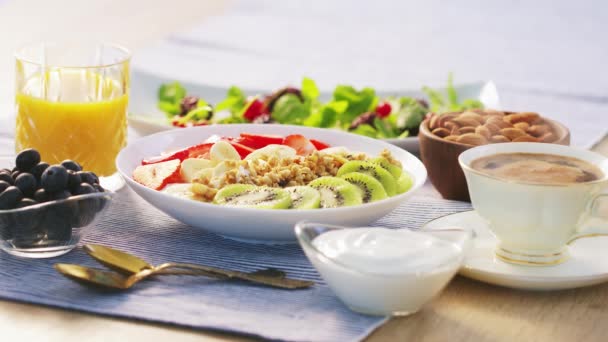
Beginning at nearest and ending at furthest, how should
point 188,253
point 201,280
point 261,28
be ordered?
point 201,280, point 188,253, point 261,28

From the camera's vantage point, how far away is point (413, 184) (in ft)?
5.49

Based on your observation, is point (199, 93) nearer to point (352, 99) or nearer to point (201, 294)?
point (352, 99)

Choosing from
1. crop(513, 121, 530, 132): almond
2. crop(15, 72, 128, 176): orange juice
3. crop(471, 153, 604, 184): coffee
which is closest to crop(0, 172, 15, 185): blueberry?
crop(15, 72, 128, 176): orange juice

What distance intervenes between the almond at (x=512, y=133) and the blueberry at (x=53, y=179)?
839mm

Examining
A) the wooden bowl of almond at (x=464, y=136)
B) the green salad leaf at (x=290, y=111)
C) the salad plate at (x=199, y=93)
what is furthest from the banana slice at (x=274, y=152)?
the salad plate at (x=199, y=93)

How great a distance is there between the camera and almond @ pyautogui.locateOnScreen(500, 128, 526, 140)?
1755mm

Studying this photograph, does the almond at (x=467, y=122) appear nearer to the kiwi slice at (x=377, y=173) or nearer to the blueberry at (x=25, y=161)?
the kiwi slice at (x=377, y=173)

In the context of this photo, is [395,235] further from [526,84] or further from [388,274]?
[526,84]

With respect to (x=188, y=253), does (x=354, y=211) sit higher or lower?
higher

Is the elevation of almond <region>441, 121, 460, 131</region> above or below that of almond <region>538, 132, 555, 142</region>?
below

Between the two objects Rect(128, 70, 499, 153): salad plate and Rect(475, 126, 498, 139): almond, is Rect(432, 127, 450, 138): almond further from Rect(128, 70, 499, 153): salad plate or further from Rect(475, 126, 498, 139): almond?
Rect(128, 70, 499, 153): salad plate

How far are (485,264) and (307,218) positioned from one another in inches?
11.3

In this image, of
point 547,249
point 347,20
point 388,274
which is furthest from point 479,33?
point 388,274

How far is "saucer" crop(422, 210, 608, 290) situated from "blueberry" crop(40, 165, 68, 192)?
2.10 feet
